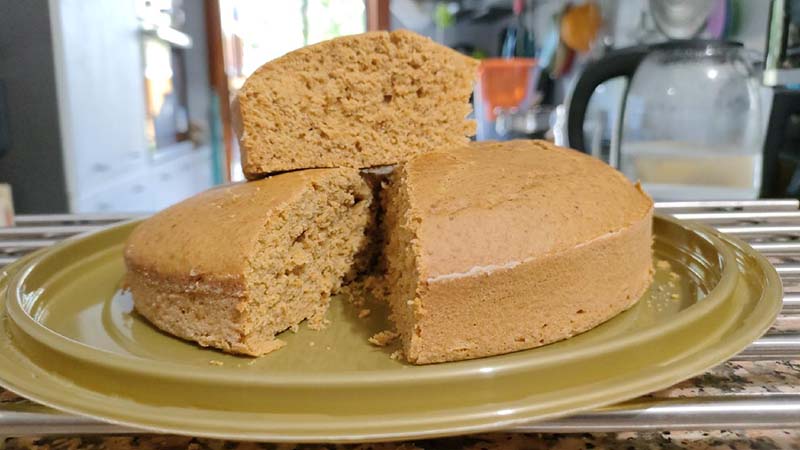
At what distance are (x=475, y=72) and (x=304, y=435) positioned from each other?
1008mm

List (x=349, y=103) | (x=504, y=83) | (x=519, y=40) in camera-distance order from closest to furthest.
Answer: (x=349, y=103) < (x=504, y=83) < (x=519, y=40)

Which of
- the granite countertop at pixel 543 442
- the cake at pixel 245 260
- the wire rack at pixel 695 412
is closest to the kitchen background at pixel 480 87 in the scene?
the wire rack at pixel 695 412

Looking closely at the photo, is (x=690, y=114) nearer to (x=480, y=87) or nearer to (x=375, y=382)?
(x=375, y=382)

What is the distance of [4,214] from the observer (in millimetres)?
1868

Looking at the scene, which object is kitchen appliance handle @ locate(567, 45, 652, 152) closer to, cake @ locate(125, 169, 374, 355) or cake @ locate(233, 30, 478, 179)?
cake @ locate(233, 30, 478, 179)

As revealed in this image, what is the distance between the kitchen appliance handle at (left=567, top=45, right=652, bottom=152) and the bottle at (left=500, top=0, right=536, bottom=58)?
9.43ft

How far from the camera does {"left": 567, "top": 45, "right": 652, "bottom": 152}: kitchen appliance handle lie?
2.03 metres

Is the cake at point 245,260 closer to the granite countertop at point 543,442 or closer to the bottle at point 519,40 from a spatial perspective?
the granite countertop at point 543,442

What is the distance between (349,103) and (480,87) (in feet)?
10.6

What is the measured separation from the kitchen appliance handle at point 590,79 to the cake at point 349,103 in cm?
81

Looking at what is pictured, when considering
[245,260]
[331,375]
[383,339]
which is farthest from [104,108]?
[331,375]

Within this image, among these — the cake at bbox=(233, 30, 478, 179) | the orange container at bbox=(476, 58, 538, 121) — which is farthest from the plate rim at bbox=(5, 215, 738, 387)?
the orange container at bbox=(476, 58, 538, 121)

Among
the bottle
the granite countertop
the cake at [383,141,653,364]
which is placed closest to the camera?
the granite countertop

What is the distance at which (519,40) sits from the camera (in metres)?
4.98
